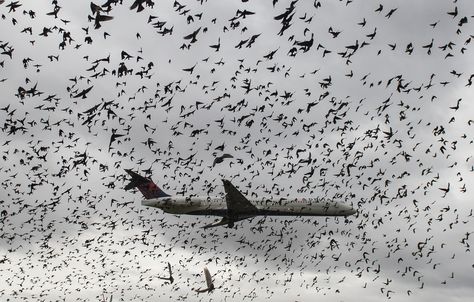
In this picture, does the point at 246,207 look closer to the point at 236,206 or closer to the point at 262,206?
the point at 236,206

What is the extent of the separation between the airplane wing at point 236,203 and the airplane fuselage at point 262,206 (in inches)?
46.2

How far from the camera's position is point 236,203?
237ft

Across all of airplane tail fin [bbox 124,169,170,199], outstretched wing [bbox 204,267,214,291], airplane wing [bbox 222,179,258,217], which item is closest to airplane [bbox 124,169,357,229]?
airplane wing [bbox 222,179,258,217]

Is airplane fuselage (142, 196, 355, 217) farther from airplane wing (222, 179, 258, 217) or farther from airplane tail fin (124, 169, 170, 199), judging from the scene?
airplane tail fin (124, 169, 170, 199)

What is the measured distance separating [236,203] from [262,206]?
7.17 metres

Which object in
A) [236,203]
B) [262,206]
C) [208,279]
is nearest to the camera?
[236,203]

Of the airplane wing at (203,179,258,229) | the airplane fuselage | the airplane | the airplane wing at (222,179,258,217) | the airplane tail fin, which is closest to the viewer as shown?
the airplane wing at (222,179,258,217)

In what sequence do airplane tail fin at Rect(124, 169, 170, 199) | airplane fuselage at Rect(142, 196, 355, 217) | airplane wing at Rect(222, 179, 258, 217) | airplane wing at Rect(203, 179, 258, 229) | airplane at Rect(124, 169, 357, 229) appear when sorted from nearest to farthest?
Result: 1. airplane wing at Rect(222, 179, 258, 217)
2. airplane wing at Rect(203, 179, 258, 229)
3. airplane at Rect(124, 169, 357, 229)
4. airplane fuselage at Rect(142, 196, 355, 217)
5. airplane tail fin at Rect(124, 169, 170, 199)

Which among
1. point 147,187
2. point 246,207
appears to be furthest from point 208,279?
point 246,207

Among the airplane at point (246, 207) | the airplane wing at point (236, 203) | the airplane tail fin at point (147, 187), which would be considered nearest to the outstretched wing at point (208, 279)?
the airplane at point (246, 207)

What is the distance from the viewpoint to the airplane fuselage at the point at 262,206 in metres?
77.3

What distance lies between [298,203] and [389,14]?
55.8 meters

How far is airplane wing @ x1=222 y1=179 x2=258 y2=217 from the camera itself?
68.7 m

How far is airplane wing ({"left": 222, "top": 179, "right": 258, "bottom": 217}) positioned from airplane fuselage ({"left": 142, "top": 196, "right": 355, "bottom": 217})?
46.2 inches
